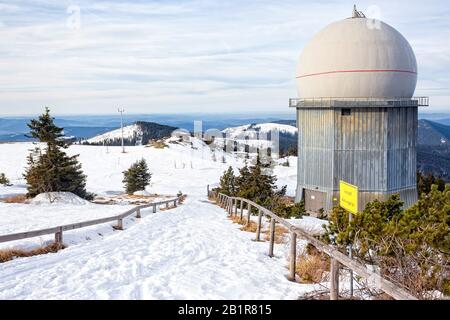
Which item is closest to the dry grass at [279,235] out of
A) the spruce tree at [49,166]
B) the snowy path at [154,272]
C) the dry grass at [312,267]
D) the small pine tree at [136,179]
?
the snowy path at [154,272]

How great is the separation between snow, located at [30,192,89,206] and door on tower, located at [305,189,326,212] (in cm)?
1487

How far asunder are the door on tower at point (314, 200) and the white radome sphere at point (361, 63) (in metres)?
6.55

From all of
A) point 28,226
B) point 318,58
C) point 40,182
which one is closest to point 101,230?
point 28,226

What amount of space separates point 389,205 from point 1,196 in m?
A: 27.9

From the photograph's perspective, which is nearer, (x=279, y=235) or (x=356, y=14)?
(x=279, y=235)

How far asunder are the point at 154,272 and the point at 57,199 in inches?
801

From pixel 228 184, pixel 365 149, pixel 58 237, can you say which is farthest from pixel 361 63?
pixel 228 184

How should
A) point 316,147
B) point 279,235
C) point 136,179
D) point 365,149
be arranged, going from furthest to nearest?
point 136,179
point 316,147
point 365,149
point 279,235

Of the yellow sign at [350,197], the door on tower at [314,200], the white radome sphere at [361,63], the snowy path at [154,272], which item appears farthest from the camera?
the door on tower at [314,200]

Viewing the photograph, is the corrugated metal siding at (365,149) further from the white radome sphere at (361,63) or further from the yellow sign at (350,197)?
the yellow sign at (350,197)

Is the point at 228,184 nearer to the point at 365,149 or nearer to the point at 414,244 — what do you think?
the point at 365,149

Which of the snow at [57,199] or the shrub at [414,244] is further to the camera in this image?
the snow at [57,199]

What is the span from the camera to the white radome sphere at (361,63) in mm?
25156

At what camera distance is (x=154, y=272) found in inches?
290
